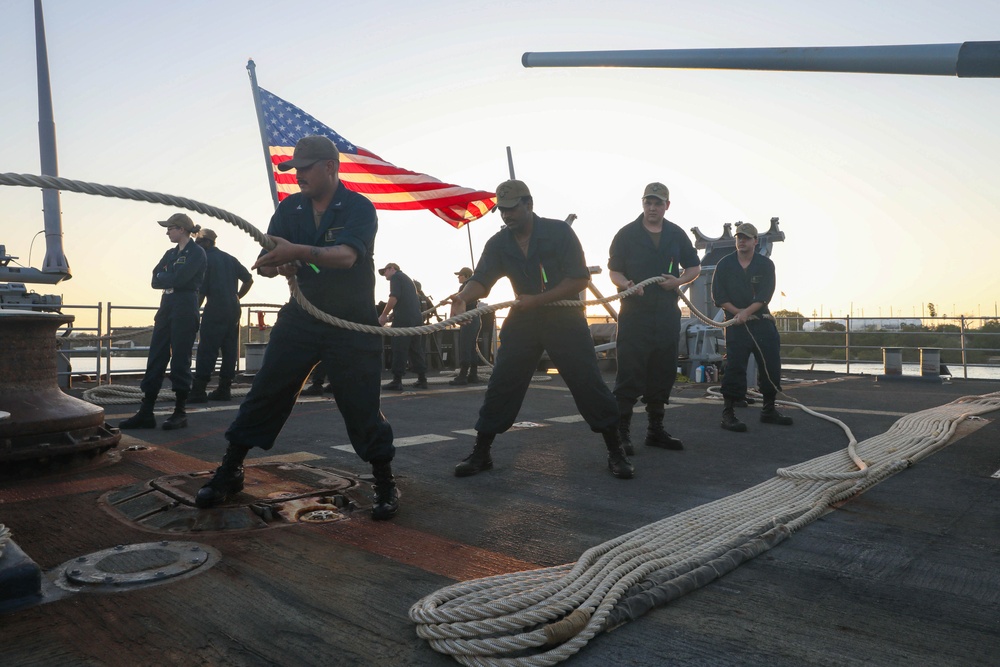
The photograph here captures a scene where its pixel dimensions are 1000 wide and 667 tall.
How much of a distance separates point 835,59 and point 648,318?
260cm

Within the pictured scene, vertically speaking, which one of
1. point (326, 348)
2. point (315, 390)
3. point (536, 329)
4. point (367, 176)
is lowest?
point (315, 390)

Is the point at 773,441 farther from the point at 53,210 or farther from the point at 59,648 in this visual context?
the point at 53,210

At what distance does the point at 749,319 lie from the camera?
20.9ft

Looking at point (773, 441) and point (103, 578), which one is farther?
point (773, 441)

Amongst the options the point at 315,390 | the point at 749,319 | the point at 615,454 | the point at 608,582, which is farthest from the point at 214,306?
the point at 608,582

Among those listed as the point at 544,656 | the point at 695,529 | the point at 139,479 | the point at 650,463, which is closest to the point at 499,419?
the point at 650,463

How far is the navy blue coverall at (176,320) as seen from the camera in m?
5.77

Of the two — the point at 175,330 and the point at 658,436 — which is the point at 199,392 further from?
the point at 658,436

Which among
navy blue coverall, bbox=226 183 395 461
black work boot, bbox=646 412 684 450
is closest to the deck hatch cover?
navy blue coverall, bbox=226 183 395 461

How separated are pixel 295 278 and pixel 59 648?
1.73 meters

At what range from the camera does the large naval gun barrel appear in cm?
215

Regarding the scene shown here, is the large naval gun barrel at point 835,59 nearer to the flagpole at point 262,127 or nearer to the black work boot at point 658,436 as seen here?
the black work boot at point 658,436

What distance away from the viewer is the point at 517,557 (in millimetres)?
2562

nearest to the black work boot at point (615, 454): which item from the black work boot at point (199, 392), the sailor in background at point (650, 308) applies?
the sailor in background at point (650, 308)
